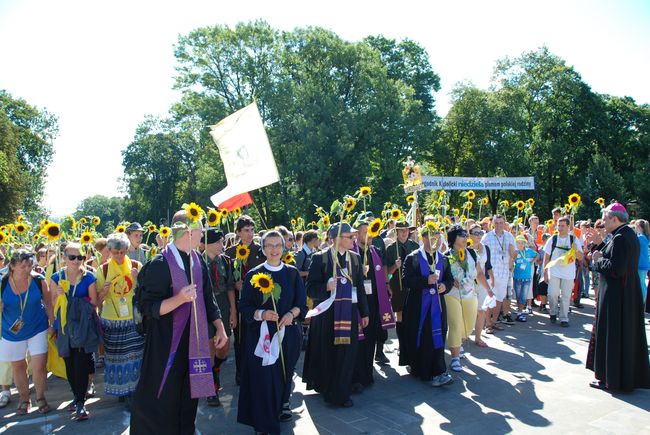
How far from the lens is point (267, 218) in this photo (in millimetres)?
35188

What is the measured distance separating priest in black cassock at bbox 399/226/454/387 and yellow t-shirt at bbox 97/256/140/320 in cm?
334

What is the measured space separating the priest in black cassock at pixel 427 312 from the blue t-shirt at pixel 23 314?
4.37 metres

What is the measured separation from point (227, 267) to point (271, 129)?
26019 mm

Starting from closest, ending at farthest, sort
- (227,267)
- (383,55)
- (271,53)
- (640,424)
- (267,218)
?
(640,424)
(227,267)
(271,53)
(267,218)
(383,55)

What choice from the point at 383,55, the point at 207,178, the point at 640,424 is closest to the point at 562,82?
the point at 383,55

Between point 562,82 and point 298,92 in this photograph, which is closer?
point 298,92

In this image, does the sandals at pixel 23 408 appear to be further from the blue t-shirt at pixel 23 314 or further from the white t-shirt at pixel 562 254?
the white t-shirt at pixel 562 254

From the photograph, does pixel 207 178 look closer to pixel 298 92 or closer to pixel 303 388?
pixel 298 92

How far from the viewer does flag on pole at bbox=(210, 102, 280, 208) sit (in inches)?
267

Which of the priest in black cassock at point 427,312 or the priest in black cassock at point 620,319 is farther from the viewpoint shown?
the priest in black cassock at point 427,312

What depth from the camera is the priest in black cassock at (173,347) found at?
398 cm

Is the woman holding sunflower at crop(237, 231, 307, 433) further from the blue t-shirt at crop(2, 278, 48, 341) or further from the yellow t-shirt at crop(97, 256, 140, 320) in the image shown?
the blue t-shirt at crop(2, 278, 48, 341)

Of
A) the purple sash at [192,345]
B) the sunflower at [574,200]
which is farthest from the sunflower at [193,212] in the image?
the sunflower at [574,200]

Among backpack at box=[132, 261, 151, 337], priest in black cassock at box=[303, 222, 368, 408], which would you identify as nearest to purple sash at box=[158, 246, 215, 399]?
backpack at box=[132, 261, 151, 337]
